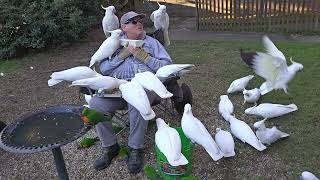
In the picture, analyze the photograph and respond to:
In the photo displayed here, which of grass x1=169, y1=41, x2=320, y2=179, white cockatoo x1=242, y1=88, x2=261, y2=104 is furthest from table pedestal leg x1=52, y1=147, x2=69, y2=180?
white cockatoo x1=242, y1=88, x2=261, y2=104

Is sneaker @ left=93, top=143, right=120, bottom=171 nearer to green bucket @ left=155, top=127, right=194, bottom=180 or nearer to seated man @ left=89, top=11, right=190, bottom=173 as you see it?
seated man @ left=89, top=11, right=190, bottom=173

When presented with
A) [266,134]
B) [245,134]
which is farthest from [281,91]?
[245,134]

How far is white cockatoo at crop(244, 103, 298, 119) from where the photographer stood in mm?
4359

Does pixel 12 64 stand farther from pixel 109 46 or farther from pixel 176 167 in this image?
pixel 176 167

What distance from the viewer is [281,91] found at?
514cm

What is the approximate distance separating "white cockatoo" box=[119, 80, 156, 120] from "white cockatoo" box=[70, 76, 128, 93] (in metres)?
0.19

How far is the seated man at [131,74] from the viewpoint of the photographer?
12.3 feet

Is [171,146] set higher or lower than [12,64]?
higher

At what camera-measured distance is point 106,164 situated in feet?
12.7

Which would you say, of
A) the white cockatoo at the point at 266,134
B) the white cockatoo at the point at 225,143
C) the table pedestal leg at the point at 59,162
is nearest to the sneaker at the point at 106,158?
the table pedestal leg at the point at 59,162

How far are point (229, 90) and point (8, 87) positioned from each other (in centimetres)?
311

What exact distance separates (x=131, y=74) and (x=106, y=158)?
30.5 inches

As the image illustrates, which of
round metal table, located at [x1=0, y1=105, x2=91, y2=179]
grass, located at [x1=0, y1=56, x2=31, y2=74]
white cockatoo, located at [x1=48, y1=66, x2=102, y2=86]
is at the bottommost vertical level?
grass, located at [x1=0, y1=56, x2=31, y2=74]

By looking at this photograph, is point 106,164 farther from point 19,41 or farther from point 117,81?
point 19,41
